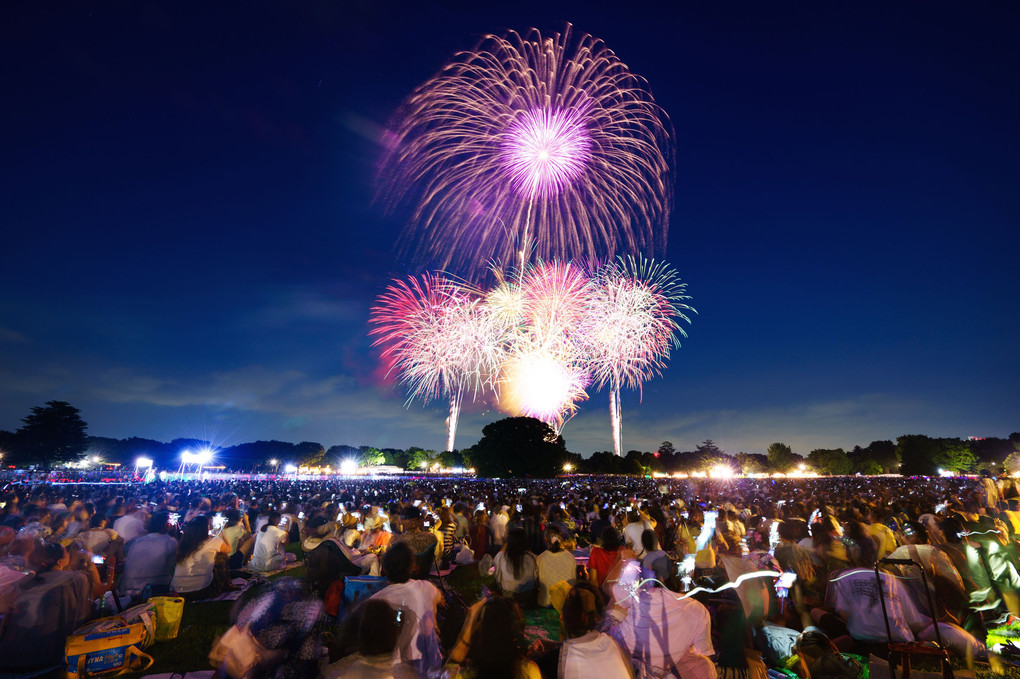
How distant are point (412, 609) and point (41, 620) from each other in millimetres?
4722

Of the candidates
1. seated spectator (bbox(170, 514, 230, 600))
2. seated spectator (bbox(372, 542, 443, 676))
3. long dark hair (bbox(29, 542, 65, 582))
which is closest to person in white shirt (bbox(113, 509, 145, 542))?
seated spectator (bbox(170, 514, 230, 600))

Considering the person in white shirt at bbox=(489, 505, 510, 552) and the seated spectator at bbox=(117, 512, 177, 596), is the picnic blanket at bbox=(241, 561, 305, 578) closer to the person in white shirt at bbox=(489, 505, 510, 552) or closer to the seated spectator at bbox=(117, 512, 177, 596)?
the seated spectator at bbox=(117, 512, 177, 596)

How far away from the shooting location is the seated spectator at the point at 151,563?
29.0ft

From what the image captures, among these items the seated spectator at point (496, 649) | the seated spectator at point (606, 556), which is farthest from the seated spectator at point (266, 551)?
the seated spectator at point (496, 649)

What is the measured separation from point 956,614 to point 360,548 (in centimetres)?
1066

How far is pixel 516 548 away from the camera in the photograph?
8.27 meters

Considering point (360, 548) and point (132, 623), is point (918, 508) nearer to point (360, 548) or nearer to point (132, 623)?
point (360, 548)

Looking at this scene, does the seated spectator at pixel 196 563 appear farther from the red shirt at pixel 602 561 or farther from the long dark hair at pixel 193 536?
the red shirt at pixel 602 561

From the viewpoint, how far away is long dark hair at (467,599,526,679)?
3.47m

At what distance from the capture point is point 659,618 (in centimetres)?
459

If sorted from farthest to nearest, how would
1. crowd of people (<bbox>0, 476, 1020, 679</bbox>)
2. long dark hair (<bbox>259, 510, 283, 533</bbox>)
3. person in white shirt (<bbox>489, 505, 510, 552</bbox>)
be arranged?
1. person in white shirt (<bbox>489, 505, 510, 552</bbox>)
2. long dark hair (<bbox>259, 510, 283, 533</bbox>)
3. crowd of people (<bbox>0, 476, 1020, 679</bbox>)

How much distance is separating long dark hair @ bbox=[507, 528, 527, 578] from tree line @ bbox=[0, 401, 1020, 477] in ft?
215

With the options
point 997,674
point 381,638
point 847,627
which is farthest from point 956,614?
point 381,638

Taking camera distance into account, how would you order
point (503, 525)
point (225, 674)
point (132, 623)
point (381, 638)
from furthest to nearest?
point (503, 525) → point (132, 623) → point (225, 674) → point (381, 638)
